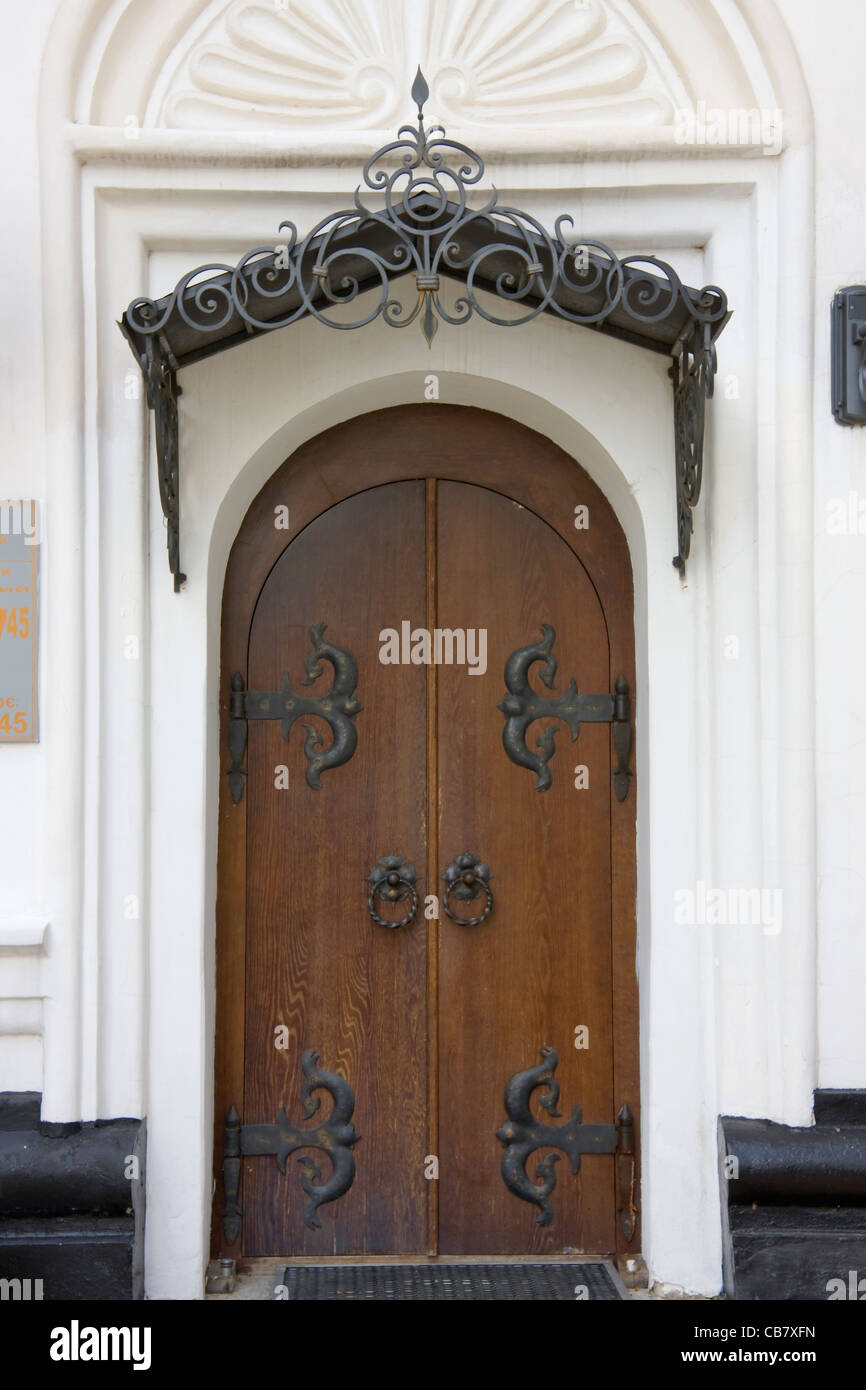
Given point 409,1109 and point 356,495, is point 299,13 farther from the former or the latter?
point 409,1109

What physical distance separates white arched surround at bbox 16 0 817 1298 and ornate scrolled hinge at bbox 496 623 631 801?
0.24m

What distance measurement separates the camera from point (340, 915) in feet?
12.3

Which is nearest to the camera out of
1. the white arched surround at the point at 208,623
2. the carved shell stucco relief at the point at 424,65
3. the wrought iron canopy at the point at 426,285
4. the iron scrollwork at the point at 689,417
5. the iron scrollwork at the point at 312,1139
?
the wrought iron canopy at the point at 426,285

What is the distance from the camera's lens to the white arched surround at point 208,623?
3.43m

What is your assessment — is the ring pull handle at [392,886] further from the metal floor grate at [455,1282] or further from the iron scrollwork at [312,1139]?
the metal floor grate at [455,1282]

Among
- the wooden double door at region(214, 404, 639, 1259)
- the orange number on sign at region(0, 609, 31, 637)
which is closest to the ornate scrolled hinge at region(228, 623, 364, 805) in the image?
the wooden double door at region(214, 404, 639, 1259)

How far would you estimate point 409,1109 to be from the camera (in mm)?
3750

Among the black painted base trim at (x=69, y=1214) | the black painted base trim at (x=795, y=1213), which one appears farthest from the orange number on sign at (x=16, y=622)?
the black painted base trim at (x=795, y=1213)

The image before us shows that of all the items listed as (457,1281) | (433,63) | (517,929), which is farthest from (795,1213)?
(433,63)

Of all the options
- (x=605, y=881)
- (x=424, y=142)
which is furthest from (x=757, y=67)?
(x=605, y=881)

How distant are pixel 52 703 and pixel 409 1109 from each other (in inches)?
63.4

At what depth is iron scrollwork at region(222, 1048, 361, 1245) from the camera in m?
3.69

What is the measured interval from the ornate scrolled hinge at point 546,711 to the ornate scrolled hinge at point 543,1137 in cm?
88

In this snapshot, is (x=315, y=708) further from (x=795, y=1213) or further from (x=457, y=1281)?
(x=795, y=1213)
